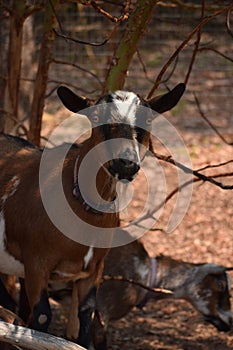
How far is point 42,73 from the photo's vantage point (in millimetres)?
5512

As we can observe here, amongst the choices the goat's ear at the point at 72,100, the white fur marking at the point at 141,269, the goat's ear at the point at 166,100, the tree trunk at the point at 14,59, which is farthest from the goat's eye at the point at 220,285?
the goat's ear at the point at 72,100

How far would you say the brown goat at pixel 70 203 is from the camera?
4.16 metres

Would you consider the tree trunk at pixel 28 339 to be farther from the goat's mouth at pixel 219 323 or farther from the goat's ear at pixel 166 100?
the goat's mouth at pixel 219 323

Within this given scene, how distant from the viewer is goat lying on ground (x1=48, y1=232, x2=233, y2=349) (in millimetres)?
6059

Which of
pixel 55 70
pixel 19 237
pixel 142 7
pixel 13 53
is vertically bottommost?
pixel 55 70

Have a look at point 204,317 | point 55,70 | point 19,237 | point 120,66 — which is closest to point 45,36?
point 120,66

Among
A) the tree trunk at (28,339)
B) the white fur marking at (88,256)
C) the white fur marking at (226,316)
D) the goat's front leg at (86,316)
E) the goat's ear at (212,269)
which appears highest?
the tree trunk at (28,339)

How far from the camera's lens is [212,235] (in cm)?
794

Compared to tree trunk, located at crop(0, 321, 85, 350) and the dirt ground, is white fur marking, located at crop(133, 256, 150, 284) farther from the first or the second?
tree trunk, located at crop(0, 321, 85, 350)

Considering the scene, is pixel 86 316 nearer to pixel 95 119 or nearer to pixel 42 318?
pixel 42 318

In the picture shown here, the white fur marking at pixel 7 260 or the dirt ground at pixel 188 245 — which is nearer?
the white fur marking at pixel 7 260

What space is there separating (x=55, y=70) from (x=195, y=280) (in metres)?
7.27

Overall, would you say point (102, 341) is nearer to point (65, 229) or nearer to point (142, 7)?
point (65, 229)

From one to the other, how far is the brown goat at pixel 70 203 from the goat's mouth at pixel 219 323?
155 centimetres
